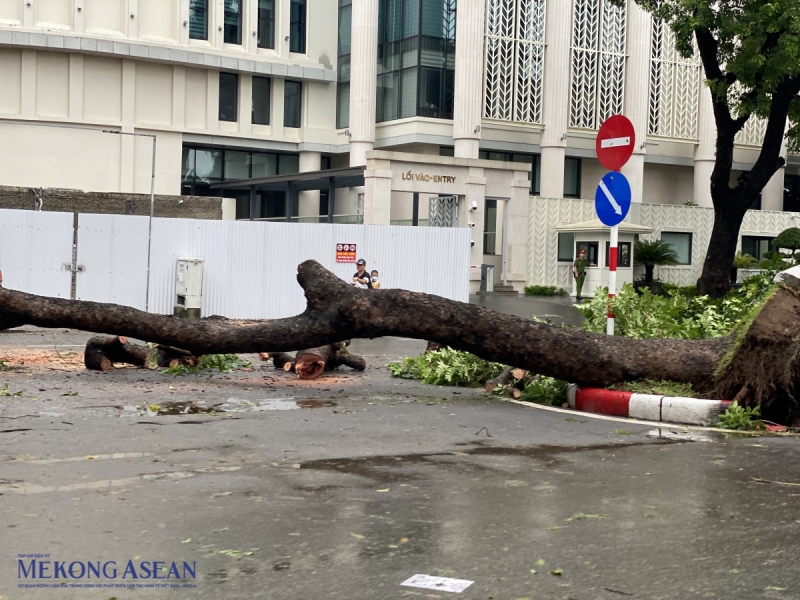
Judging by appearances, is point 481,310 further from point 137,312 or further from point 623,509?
point 623,509

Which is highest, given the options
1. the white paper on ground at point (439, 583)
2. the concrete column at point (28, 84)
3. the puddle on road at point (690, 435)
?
the concrete column at point (28, 84)

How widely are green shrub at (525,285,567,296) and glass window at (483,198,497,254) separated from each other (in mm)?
3012

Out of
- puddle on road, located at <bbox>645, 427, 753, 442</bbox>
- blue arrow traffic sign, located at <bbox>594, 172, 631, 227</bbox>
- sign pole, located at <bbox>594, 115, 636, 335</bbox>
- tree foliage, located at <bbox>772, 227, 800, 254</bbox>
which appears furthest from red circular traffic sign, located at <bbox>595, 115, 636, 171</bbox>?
tree foliage, located at <bbox>772, 227, 800, 254</bbox>

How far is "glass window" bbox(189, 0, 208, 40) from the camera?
143ft

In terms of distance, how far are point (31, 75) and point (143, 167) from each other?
548 centimetres

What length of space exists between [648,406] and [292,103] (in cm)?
3958

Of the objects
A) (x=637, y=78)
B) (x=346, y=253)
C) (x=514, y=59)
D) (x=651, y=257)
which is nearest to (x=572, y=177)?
(x=637, y=78)

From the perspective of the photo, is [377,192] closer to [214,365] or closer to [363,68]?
[363,68]

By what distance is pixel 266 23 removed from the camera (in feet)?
149

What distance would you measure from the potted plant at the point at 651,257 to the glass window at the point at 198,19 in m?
19.7

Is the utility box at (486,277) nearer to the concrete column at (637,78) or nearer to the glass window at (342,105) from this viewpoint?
the concrete column at (637,78)

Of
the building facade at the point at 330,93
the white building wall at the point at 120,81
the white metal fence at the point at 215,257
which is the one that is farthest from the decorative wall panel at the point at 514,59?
the white metal fence at the point at 215,257

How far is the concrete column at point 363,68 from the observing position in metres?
42.5

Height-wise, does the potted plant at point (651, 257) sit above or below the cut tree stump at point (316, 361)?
above
